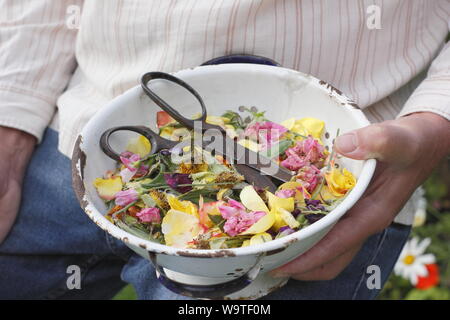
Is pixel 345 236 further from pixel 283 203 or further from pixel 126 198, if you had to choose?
pixel 126 198

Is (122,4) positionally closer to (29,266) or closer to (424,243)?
(29,266)

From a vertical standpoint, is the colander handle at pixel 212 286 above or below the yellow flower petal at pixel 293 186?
below

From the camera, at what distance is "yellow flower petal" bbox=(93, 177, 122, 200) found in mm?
702

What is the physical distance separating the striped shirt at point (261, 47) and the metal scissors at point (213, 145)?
0.10 metres

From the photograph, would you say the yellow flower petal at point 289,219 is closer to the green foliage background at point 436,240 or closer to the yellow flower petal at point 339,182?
the yellow flower petal at point 339,182

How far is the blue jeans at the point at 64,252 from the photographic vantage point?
0.94 metres

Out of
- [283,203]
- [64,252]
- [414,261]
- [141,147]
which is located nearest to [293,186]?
[283,203]

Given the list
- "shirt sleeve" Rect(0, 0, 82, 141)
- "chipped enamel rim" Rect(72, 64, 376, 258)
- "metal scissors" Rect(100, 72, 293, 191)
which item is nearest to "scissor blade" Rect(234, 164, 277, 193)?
"metal scissors" Rect(100, 72, 293, 191)

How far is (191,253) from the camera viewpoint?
1.88 ft

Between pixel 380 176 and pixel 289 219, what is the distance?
0.82ft

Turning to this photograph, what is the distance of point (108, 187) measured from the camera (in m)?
0.71

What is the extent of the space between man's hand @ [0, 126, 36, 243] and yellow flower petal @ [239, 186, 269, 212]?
1.77 ft

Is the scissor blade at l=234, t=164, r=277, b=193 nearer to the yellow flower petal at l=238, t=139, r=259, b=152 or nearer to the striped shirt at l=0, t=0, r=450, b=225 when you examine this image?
the yellow flower petal at l=238, t=139, r=259, b=152

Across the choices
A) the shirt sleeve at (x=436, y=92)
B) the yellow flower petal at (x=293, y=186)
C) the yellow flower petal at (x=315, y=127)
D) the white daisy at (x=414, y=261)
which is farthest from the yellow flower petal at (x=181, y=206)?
the white daisy at (x=414, y=261)
